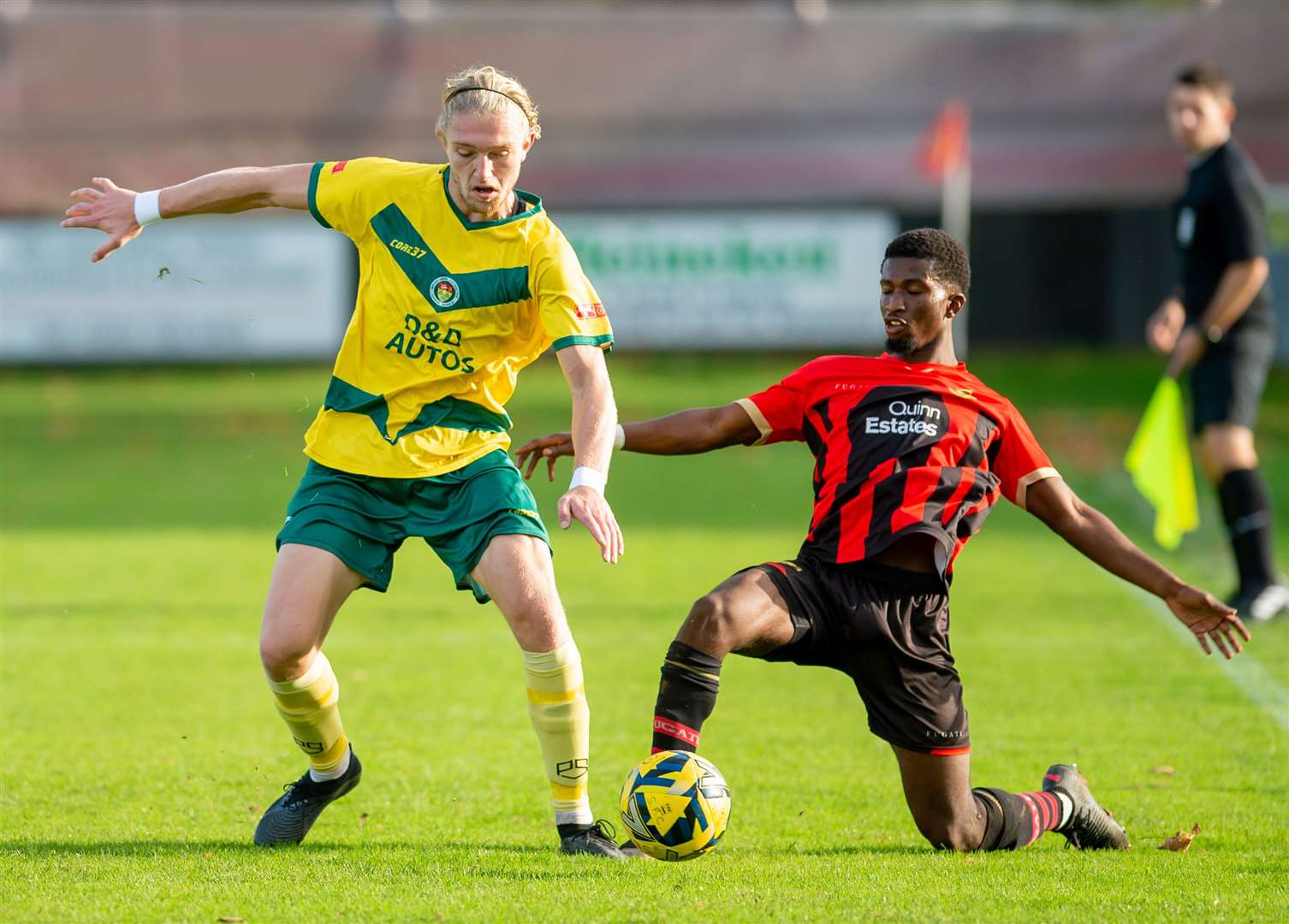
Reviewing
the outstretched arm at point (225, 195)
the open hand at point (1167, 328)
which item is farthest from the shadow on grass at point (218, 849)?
A: the open hand at point (1167, 328)

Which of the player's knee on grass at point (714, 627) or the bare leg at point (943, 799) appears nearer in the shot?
the player's knee on grass at point (714, 627)

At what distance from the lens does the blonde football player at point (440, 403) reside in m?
5.00

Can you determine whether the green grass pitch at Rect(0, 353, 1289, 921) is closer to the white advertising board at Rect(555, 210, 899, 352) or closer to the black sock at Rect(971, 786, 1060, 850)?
the black sock at Rect(971, 786, 1060, 850)

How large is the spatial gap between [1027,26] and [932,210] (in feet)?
15.1

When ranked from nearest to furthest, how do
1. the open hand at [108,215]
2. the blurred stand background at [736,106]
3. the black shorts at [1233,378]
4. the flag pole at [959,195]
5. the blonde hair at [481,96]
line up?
the blonde hair at [481,96] < the open hand at [108,215] < the black shorts at [1233,378] < the flag pole at [959,195] < the blurred stand background at [736,106]

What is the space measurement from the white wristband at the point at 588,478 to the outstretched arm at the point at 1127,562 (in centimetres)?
136

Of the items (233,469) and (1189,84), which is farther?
(233,469)

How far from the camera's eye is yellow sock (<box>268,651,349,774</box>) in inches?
204

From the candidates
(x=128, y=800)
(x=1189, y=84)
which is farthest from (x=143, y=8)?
(x=128, y=800)

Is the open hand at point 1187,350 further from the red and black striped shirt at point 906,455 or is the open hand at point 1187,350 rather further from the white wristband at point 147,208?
the white wristband at point 147,208

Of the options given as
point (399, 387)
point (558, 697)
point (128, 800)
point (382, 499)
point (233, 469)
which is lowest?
point (233, 469)

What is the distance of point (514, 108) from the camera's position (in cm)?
500

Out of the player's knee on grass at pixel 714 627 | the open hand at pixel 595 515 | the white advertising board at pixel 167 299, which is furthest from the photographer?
the white advertising board at pixel 167 299

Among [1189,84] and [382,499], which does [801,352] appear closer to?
[1189,84]
